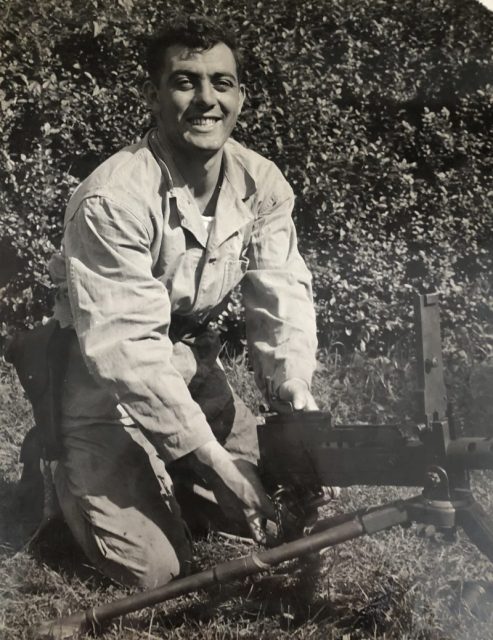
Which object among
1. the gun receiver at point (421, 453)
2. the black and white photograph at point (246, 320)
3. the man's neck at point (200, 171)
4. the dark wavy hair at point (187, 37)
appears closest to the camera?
the gun receiver at point (421, 453)

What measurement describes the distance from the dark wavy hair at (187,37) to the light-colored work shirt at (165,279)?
0.76ft

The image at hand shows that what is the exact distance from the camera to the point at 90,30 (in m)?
3.28

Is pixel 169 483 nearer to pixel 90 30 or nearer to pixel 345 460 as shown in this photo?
pixel 345 460

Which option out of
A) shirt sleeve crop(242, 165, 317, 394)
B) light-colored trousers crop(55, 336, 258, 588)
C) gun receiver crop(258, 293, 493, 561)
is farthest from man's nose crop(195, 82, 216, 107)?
gun receiver crop(258, 293, 493, 561)

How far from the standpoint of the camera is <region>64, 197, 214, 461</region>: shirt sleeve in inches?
91.0

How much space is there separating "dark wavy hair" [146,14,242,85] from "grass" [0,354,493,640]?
1.48 m

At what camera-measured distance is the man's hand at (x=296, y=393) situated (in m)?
2.57

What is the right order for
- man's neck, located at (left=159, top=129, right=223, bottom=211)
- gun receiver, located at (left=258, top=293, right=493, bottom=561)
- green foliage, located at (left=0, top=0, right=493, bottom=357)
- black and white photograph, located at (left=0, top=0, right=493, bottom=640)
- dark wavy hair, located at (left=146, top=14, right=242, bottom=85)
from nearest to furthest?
1. gun receiver, located at (left=258, top=293, right=493, bottom=561)
2. black and white photograph, located at (left=0, top=0, right=493, bottom=640)
3. dark wavy hair, located at (left=146, top=14, right=242, bottom=85)
4. man's neck, located at (left=159, top=129, right=223, bottom=211)
5. green foliage, located at (left=0, top=0, right=493, bottom=357)

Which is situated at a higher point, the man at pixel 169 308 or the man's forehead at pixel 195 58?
the man's forehead at pixel 195 58

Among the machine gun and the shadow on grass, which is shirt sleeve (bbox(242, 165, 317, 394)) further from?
the shadow on grass

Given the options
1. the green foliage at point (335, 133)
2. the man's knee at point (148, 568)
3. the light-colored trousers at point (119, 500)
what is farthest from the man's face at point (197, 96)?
the man's knee at point (148, 568)

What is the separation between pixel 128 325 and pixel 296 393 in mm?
565

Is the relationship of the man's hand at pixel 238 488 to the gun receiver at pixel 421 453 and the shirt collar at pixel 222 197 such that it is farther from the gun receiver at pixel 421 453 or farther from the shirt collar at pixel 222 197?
the shirt collar at pixel 222 197

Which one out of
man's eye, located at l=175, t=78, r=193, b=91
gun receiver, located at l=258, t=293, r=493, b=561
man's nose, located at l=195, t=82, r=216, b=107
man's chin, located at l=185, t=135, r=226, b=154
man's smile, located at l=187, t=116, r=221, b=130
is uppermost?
man's eye, located at l=175, t=78, r=193, b=91
